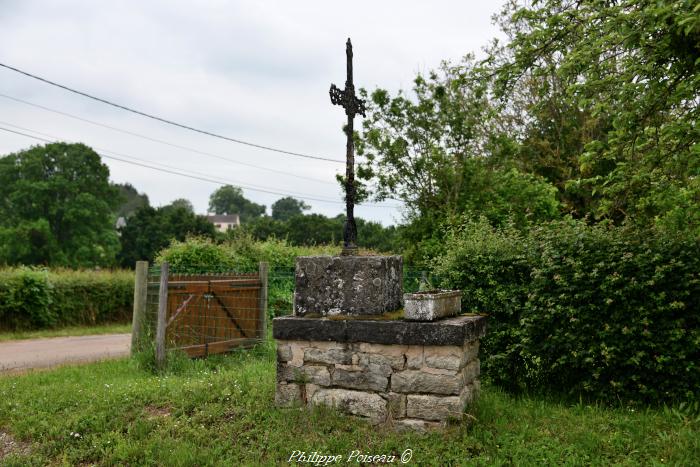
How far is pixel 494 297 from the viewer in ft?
21.1

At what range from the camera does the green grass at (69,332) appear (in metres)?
14.1

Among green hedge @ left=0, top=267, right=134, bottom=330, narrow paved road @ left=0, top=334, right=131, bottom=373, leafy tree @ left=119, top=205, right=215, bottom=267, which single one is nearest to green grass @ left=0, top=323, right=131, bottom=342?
green hedge @ left=0, top=267, right=134, bottom=330

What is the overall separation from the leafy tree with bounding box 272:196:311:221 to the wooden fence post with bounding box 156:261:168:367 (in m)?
80.4

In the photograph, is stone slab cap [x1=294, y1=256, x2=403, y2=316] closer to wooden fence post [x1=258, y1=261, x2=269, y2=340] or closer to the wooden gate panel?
the wooden gate panel

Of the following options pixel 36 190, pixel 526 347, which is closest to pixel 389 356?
pixel 526 347

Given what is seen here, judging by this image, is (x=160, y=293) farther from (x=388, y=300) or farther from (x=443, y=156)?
(x=443, y=156)

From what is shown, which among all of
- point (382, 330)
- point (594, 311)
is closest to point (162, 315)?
point (382, 330)

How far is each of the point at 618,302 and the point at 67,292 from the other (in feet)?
48.8

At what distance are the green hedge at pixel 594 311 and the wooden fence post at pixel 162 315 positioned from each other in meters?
4.47

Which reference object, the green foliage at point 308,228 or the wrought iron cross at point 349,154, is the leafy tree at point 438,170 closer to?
the wrought iron cross at point 349,154

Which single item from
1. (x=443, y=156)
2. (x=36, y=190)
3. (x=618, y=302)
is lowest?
(x=618, y=302)

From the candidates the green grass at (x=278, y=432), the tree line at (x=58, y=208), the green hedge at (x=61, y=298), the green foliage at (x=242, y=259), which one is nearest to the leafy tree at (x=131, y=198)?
the tree line at (x=58, y=208)

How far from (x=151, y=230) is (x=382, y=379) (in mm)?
42123

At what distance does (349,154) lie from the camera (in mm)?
5578
